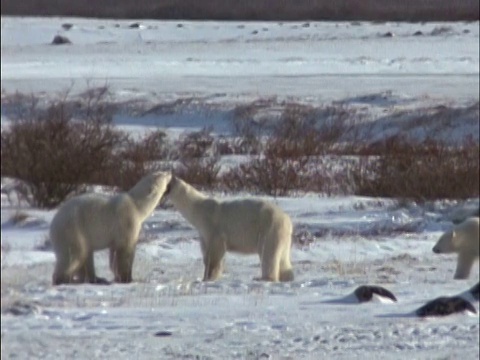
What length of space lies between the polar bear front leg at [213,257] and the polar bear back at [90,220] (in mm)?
563

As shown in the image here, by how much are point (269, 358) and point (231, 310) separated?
330 mm

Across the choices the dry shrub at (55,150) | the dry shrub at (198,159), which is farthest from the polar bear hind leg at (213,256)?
the dry shrub at (198,159)

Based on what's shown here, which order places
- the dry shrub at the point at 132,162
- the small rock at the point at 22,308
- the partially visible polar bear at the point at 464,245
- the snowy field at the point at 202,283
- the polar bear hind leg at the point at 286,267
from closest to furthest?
the small rock at the point at 22,308 < the snowy field at the point at 202,283 < the partially visible polar bear at the point at 464,245 < the polar bear hind leg at the point at 286,267 < the dry shrub at the point at 132,162

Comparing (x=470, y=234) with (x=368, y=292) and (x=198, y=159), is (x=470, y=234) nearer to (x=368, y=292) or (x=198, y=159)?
(x=368, y=292)

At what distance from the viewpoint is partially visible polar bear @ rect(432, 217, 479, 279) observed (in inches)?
98.2

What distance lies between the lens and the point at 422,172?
134 inches

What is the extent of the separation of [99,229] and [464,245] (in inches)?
33.6

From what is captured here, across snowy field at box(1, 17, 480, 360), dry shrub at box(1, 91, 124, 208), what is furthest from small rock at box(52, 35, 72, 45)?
dry shrub at box(1, 91, 124, 208)

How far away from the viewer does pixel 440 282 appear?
2.78 meters

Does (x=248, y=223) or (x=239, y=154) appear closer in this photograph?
(x=248, y=223)

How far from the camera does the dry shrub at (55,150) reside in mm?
1692

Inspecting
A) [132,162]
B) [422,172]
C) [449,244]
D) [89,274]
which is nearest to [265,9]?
[89,274]

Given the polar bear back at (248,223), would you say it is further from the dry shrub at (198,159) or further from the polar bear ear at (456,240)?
the dry shrub at (198,159)

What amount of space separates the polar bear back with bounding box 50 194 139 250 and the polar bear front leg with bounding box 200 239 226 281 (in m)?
0.56
